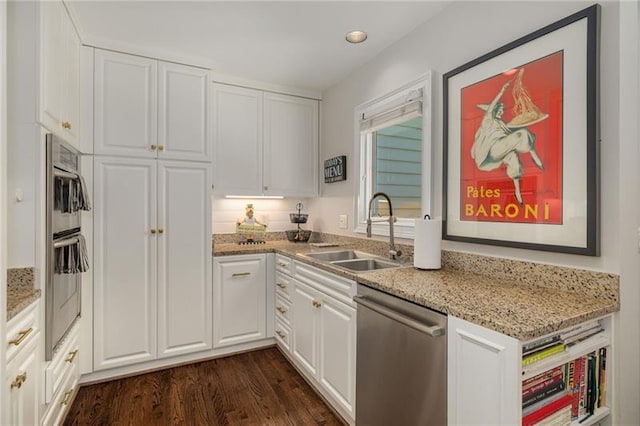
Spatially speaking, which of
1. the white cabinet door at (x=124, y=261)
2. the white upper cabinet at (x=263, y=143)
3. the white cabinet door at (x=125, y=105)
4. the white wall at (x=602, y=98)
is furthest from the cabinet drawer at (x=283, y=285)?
the white cabinet door at (x=125, y=105)

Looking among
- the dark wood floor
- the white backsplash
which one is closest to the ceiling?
the white backsplash

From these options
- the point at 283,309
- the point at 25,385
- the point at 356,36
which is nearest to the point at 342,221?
the point at 283,309

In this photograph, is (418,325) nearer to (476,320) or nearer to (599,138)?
(476,320)

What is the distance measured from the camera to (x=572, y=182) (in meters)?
1.38

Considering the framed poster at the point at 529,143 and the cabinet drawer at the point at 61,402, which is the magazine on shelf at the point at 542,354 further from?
the cabinet drawer at the point at 61,402

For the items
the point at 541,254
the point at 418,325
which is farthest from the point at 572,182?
the point at 418,325

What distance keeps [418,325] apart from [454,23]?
1.70m

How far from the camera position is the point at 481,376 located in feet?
3.66

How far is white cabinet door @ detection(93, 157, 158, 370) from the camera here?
236 cm

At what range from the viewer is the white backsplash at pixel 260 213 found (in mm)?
3254

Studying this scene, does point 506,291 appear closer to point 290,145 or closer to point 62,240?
point 62,240

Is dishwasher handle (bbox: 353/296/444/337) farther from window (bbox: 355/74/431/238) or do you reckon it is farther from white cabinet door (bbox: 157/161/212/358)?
white cabinet door (bbox: 157/161/212/358)

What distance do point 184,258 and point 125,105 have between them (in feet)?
3.97

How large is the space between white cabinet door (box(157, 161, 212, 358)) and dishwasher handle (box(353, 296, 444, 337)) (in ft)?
4.86
